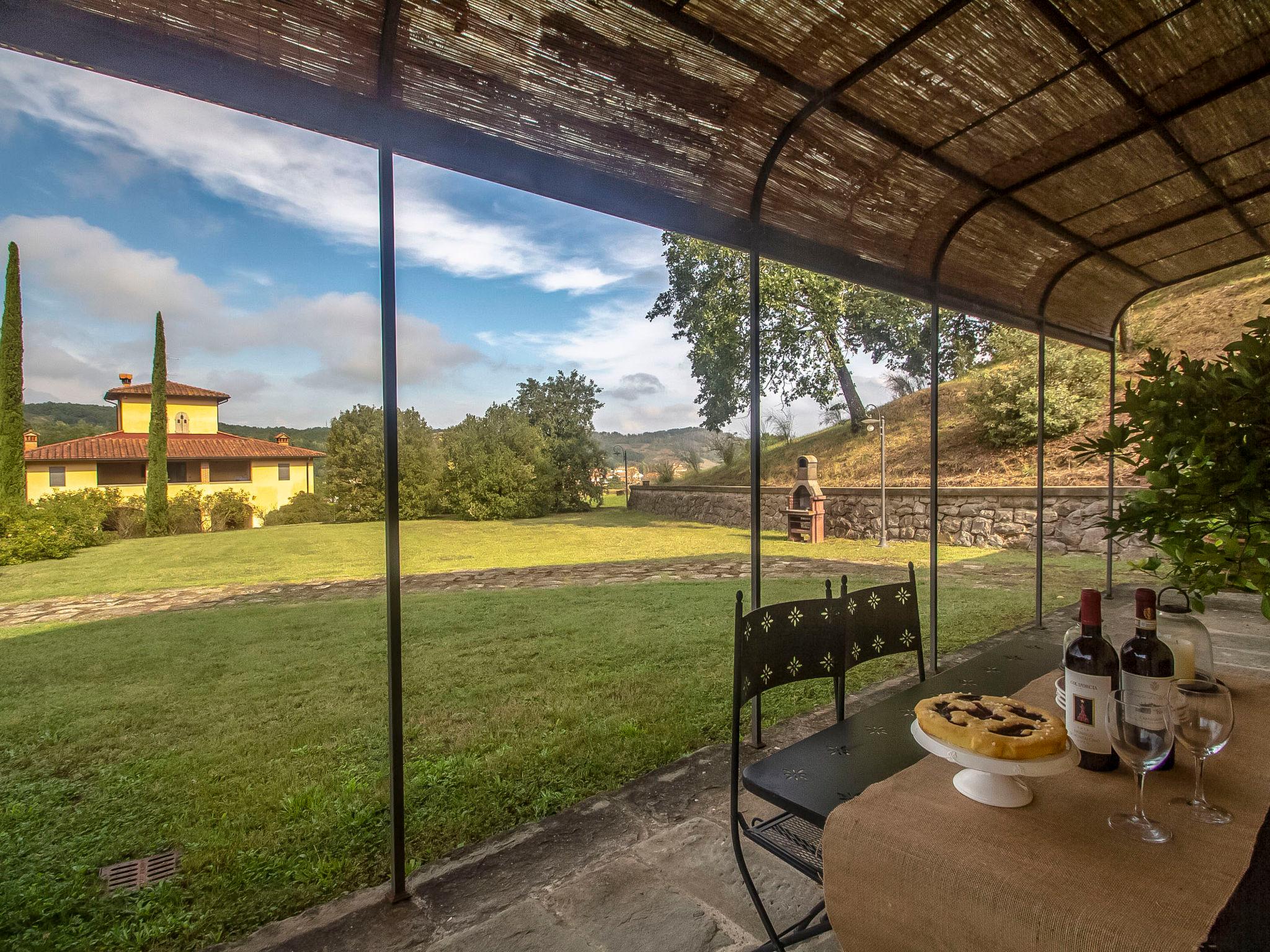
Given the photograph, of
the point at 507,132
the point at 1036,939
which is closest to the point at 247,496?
the point at 507,132

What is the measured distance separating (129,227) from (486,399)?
34.4 ft

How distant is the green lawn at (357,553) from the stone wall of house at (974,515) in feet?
1.49

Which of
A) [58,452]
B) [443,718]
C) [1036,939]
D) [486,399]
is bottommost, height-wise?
[443,718]

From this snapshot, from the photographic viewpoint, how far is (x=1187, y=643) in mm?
1272

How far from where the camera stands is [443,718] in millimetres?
3652

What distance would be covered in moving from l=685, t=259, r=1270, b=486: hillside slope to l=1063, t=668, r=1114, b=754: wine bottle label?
9.87 meters

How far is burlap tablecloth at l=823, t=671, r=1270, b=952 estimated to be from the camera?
2.31 ft

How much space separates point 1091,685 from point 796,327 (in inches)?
586

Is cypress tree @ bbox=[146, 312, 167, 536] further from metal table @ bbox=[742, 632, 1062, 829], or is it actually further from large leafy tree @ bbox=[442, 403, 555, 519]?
metal table @ bbox=[742, 632, 1062, 829]

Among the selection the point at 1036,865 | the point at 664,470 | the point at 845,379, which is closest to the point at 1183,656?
the point at 1036,865

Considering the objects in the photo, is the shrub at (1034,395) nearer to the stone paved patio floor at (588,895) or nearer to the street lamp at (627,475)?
the street lamp at (627,475)

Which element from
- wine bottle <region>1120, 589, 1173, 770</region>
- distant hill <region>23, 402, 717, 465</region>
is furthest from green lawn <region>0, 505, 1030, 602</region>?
wine bottle <region>1120, 589, 1173, 770</region>

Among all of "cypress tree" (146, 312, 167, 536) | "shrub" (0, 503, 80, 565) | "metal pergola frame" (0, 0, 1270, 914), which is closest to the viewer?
"metal pergola frame" (0, 0, 1270, 914)

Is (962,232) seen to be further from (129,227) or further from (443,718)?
(129,227)
